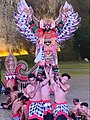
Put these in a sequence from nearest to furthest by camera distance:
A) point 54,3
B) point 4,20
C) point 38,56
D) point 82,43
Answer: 1. point 38,56
2. point 4,20
3. point 54,3
4. point 82,43

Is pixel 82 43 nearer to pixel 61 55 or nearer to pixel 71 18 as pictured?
pixel 61 55

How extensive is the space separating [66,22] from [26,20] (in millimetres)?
1161

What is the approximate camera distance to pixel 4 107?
11539mm

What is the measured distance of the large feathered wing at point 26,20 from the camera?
11812 mm

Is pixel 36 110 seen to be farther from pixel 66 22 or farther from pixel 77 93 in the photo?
pixel 77 93

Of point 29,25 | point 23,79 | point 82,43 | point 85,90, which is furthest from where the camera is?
point 82,43

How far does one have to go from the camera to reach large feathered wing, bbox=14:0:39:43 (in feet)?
38.8

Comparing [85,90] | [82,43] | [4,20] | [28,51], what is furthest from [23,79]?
[82,43]

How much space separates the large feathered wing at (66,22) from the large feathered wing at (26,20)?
0.65 m

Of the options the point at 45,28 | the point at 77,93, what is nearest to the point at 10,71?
the point at 45,28

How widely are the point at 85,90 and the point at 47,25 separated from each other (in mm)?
5233

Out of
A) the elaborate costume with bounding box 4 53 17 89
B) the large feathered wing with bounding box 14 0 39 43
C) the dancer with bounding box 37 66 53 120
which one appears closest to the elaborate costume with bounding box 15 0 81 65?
the large feathered wing with bounding box 14 0 39 43

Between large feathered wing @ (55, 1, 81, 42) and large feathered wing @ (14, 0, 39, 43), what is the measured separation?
0.65 m

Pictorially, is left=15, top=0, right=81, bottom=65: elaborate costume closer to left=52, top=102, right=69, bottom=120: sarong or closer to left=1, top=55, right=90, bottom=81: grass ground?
left=52, top=102, right=69, bottom=120: sarong
